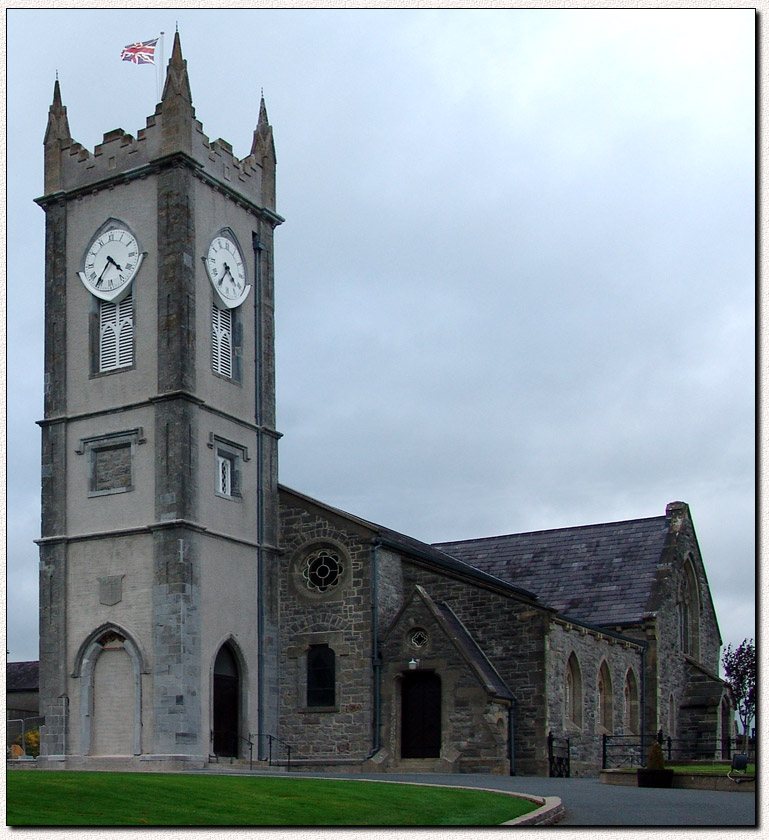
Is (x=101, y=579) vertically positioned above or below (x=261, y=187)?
below

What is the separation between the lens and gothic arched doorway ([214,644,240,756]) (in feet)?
115

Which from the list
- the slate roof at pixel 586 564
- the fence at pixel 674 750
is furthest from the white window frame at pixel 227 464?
the slate roof at pixel 586 564

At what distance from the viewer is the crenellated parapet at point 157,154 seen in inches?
1460

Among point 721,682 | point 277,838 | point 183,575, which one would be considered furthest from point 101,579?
point 721,682

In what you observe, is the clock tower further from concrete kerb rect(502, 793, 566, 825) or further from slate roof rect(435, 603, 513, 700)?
concrete kerb rect(502, 793, 566, 825)

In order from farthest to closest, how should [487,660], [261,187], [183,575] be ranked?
[261,187] → [487,660] → [183,575]

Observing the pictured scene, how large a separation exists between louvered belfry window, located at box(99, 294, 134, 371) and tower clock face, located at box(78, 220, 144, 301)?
0.32 meters

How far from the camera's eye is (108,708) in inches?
1357

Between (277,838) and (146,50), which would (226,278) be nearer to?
(146,50)

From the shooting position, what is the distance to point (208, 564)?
35.2 metres

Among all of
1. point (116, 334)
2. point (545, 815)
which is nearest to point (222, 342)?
point (116, 334)

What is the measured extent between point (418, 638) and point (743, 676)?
34.9 m

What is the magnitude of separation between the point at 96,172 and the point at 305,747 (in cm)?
1756

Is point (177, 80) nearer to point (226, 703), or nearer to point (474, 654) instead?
point (226, 703)
